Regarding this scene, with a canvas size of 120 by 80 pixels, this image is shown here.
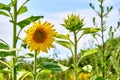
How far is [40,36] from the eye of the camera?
224cm

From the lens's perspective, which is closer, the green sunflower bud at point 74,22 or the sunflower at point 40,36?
the sunflower at point 40,36

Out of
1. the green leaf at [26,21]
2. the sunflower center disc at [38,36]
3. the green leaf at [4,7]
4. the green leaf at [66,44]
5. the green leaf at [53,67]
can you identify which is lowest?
the green leaf at [53,67]

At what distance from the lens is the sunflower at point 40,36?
83.2 inches

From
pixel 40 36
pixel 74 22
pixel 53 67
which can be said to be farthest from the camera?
pixel 74 22

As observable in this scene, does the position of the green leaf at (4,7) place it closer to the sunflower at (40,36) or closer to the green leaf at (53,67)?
the sunflower at (40,36)

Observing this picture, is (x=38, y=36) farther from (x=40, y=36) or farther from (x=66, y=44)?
(x=66, y=44)

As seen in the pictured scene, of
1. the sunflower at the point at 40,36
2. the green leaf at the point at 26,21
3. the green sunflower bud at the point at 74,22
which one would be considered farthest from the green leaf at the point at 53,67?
the green sunflower bud at the point at 74,22

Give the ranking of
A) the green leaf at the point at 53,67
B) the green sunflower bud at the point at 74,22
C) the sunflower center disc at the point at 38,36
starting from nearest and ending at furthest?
the green leaf at the point at 53,67
the sunflower center disc at the point at 38,36
the green sunflower bud at the point at 74,22

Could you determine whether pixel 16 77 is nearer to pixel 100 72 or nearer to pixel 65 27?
pixel 65 27

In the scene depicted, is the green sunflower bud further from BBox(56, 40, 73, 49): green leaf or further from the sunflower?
the sunflower

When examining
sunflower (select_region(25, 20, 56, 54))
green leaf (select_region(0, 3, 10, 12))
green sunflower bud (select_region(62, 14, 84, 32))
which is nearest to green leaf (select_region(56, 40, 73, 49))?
green sunflower bud (select_region(62, 14, 84, 32))

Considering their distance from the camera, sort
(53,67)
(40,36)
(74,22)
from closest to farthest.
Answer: (53,67), (40,36), (74,22)

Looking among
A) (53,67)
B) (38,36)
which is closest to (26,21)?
(38,36)

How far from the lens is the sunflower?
211cm
